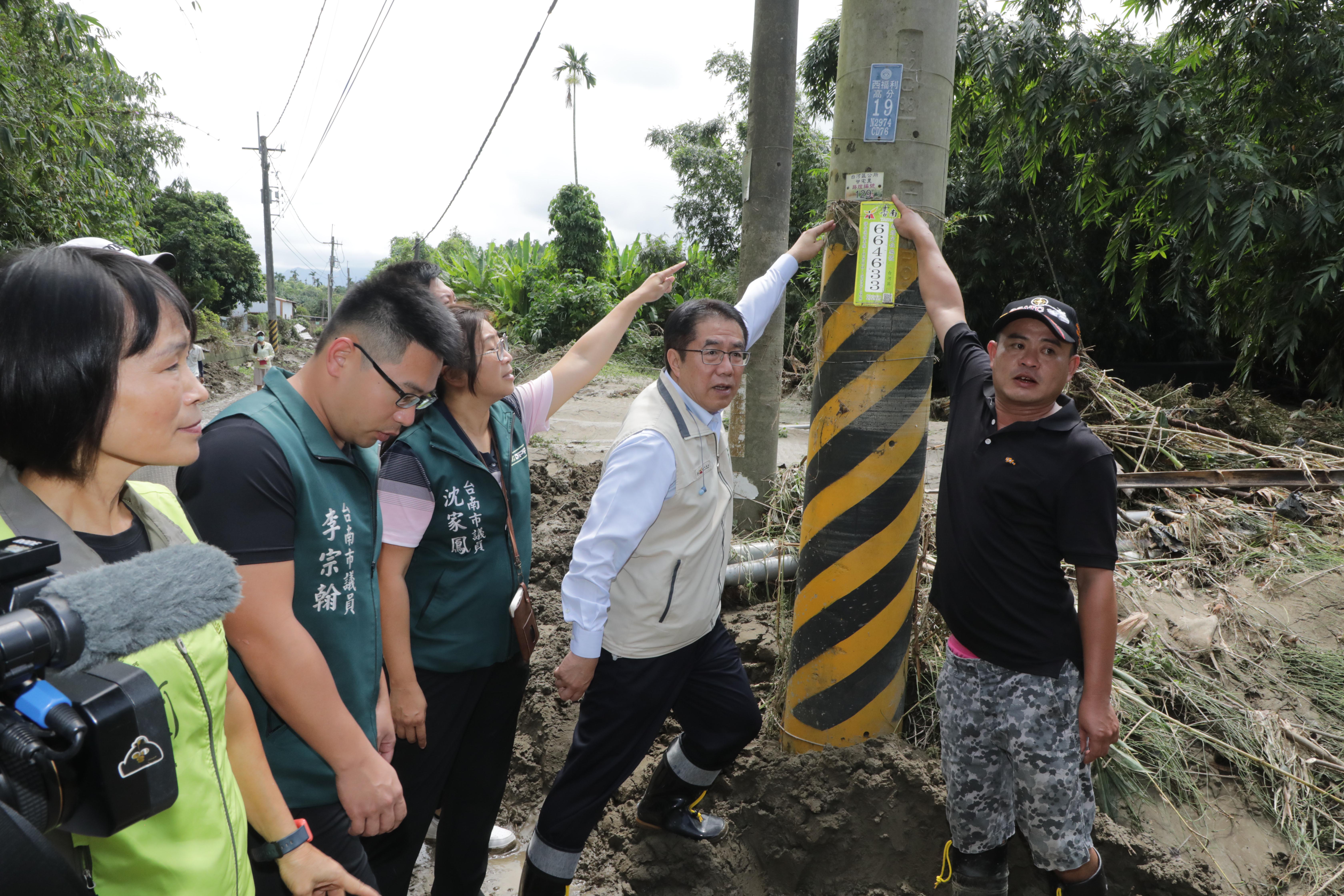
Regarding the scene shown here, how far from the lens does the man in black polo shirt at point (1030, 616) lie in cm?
217

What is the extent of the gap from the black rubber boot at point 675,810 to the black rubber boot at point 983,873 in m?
0.89

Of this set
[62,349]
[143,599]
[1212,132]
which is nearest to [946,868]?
[143,599]

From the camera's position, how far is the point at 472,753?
8.24 ft

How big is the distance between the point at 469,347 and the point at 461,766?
133 cm

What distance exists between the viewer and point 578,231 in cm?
Result: 2178

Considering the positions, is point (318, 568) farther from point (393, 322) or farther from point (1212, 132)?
point (1212, 132)

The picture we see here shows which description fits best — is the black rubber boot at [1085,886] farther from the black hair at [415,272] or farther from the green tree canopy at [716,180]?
the green tree canopy at [716,180]

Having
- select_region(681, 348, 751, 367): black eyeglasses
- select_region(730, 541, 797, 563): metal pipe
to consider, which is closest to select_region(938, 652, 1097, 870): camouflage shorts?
select_region(681, 348, 751, 367): black eyeglasses

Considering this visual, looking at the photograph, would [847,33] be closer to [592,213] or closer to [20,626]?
[20,626]

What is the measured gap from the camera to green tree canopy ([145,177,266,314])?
30797mm

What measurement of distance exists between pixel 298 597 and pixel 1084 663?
2.06 metres

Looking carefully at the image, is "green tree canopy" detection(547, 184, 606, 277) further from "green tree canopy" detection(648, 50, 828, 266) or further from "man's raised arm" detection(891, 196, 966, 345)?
"man's raised arm" detection(891, 196, 966, 345)

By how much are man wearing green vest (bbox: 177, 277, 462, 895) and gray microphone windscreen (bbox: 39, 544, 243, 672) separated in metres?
0.60

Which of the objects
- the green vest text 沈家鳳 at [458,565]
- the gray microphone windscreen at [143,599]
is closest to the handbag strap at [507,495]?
the green vest text 沈家鳳 at [458,565]
